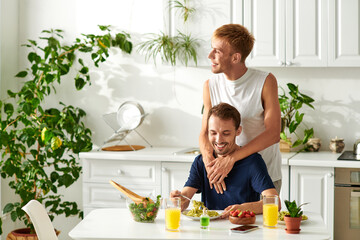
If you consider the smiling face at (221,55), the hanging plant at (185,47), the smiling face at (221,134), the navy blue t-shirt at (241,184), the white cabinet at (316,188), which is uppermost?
the hanging plant at (185,47)

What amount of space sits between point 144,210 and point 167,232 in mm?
171

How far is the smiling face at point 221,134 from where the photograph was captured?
2.52m

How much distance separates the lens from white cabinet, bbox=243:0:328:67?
3832 millimetres

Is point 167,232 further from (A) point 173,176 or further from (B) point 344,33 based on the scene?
(B) point 344,33

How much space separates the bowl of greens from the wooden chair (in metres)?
0.36

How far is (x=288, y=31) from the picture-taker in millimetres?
3867

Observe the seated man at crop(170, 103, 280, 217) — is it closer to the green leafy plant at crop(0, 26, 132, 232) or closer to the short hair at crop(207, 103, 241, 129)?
the short hair at crop(207, 103, 241, 129)

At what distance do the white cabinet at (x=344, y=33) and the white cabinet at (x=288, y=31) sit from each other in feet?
0.15

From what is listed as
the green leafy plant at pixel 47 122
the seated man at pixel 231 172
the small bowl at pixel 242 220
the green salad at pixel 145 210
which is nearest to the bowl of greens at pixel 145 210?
the green salad at pixel 145 210

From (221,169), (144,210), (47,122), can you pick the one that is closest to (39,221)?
(144,210)

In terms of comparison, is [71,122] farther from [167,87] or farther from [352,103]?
[352,103]

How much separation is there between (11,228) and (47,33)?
1608mm

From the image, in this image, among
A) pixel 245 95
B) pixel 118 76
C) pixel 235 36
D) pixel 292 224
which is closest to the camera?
pixel 292 224

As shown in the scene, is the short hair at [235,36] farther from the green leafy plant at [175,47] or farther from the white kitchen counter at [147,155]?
the green leafy plant at [175,47]
